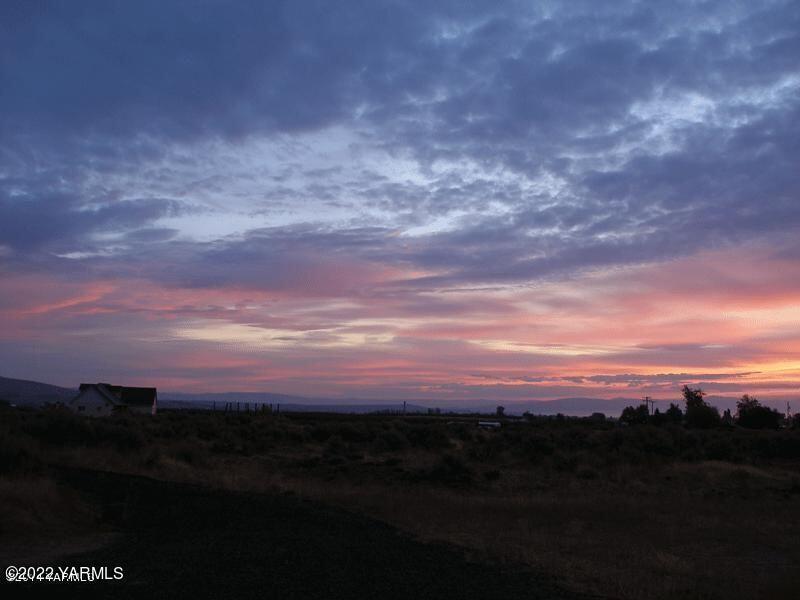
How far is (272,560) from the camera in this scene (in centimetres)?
1141

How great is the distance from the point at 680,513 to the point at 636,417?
267 feet

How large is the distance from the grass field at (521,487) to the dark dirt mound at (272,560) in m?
0.95

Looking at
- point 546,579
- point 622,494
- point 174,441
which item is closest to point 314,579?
point 546,579

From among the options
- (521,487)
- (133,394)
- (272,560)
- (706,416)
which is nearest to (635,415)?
(706,416)

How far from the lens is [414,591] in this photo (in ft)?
32.4

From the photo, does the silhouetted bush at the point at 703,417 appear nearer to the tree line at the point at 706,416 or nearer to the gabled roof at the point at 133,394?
the tree line at the point at 706,416

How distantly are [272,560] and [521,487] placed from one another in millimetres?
18354

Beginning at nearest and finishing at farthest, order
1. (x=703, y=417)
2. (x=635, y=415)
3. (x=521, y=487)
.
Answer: (x=521, y=487) < (x=703, y=417) < (x=635, y=415)

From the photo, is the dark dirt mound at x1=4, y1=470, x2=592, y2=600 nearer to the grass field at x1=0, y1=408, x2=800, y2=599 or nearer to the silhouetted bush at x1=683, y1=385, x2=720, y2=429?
the grass field at x1=0, y1=408, x2=800, y2=599

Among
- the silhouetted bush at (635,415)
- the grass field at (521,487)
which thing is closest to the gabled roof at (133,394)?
the grass field at (521,487)

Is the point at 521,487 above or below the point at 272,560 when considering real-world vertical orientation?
below

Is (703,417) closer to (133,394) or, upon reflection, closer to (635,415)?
(635,415)

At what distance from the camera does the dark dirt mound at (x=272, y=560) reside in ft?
31.6

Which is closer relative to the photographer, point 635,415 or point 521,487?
point 521,487
